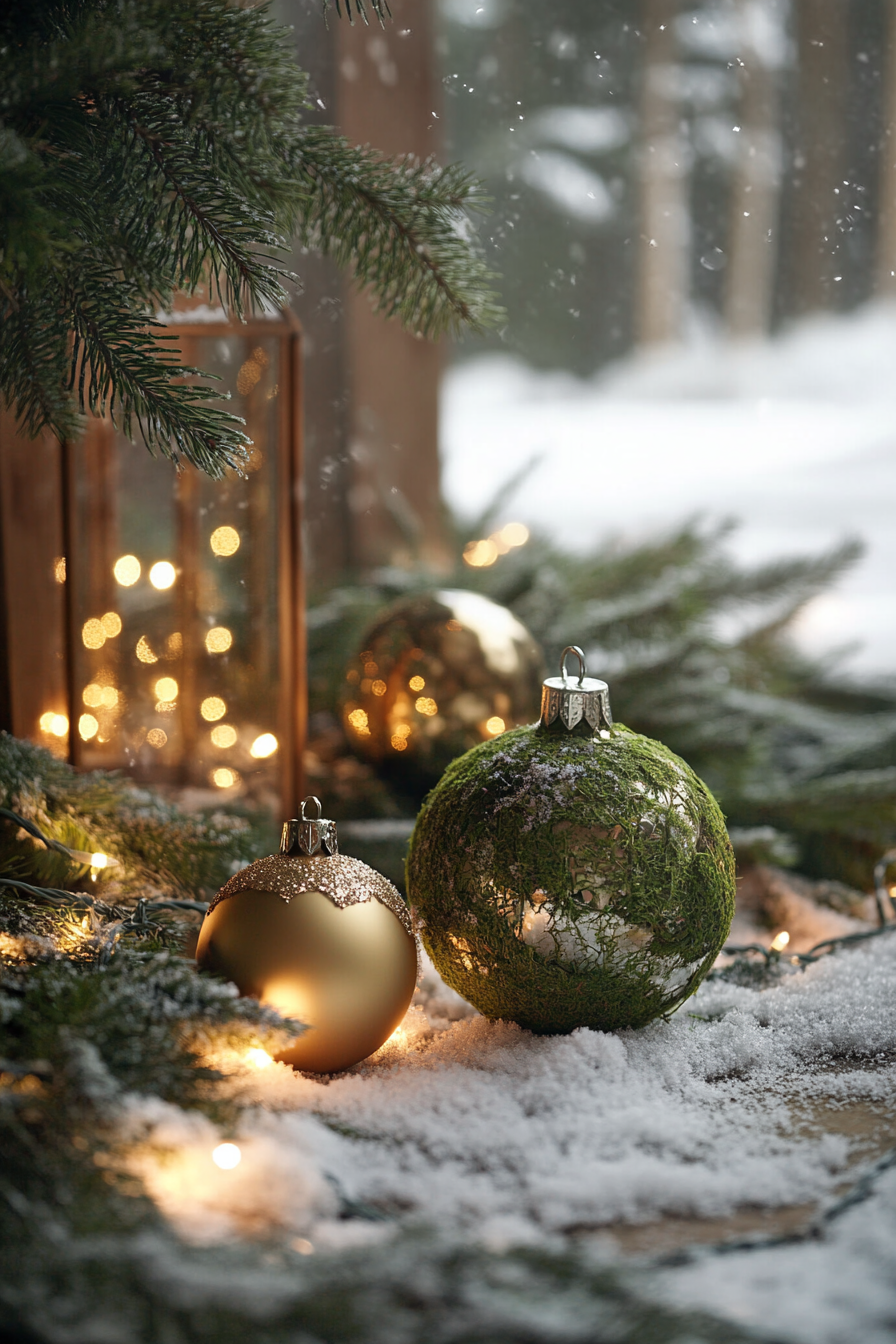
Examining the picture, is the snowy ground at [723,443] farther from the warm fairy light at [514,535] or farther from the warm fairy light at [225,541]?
the warm fairy light at [225,541]

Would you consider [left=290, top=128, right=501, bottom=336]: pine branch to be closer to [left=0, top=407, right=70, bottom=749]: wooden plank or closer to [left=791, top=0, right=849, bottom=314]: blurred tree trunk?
[left=0, top=407, right=70, bottom=749]: wooden plank

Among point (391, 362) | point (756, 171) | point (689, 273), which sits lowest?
point (391, 362)

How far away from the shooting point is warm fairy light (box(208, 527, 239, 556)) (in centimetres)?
87

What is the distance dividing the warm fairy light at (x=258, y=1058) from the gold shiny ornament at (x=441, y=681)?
371mm

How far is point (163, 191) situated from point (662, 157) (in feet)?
5.21

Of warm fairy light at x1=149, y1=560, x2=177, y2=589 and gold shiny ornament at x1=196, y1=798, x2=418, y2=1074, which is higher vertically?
warm fairy light at x1=149, y1=560, x2=177, y2=589

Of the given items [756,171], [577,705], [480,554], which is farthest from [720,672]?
[756,171]

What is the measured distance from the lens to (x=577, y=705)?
667 mm

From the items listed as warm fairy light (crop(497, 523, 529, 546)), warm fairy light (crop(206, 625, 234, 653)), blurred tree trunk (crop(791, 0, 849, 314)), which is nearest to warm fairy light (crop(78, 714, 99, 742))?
warm fairy light (crop(206, 625, 234, 653))

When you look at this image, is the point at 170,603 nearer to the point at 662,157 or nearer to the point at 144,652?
the point at 144,652

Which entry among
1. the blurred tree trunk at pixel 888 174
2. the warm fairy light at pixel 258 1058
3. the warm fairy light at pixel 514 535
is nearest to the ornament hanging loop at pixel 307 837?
the warm fairy light at pixel 258 1058

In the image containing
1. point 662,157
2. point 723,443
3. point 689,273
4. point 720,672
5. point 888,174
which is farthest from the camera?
point 723,443

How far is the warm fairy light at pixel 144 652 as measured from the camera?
2.86ft

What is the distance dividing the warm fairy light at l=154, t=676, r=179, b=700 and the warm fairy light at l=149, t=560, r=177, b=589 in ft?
0.24
